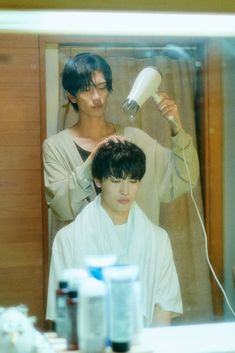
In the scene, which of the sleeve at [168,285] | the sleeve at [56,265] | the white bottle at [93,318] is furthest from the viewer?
the sleeve at [168,285]

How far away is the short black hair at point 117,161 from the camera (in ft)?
4.32

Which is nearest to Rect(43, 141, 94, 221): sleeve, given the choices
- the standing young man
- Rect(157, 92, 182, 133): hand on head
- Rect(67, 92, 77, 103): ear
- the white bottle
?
the standing young man

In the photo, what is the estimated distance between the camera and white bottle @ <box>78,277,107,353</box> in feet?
3.30

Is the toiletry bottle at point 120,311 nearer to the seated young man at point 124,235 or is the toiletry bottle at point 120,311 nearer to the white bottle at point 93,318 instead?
the white bottle at point 93,318

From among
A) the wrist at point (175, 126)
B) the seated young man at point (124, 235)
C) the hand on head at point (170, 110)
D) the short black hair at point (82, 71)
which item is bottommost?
the seated young man at point (124, 235)

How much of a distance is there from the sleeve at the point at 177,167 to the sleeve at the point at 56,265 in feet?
0.89

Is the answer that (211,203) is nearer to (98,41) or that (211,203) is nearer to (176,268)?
(176,268)

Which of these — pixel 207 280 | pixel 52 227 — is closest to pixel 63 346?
pixel 52 227

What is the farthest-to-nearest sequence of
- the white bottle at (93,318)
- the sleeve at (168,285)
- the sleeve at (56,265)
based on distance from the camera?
1. the sleeve at (168,285)
2. the sleeve at (56,265)
3. the white bottle at (93,318)

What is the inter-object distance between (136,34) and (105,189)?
386 millimetres

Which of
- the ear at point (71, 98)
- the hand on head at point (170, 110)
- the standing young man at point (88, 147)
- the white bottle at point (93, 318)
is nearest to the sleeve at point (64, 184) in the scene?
the standing young man at point (88, 147)

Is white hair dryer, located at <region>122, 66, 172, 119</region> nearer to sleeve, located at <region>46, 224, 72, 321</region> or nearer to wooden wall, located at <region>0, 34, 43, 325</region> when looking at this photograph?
wooden wall, located at <region>0, 34, 43, 325</region>

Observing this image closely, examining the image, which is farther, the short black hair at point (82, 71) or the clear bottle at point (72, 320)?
the short black hair at point (82, 71)

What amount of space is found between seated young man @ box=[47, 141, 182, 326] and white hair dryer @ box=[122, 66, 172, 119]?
93 mm
